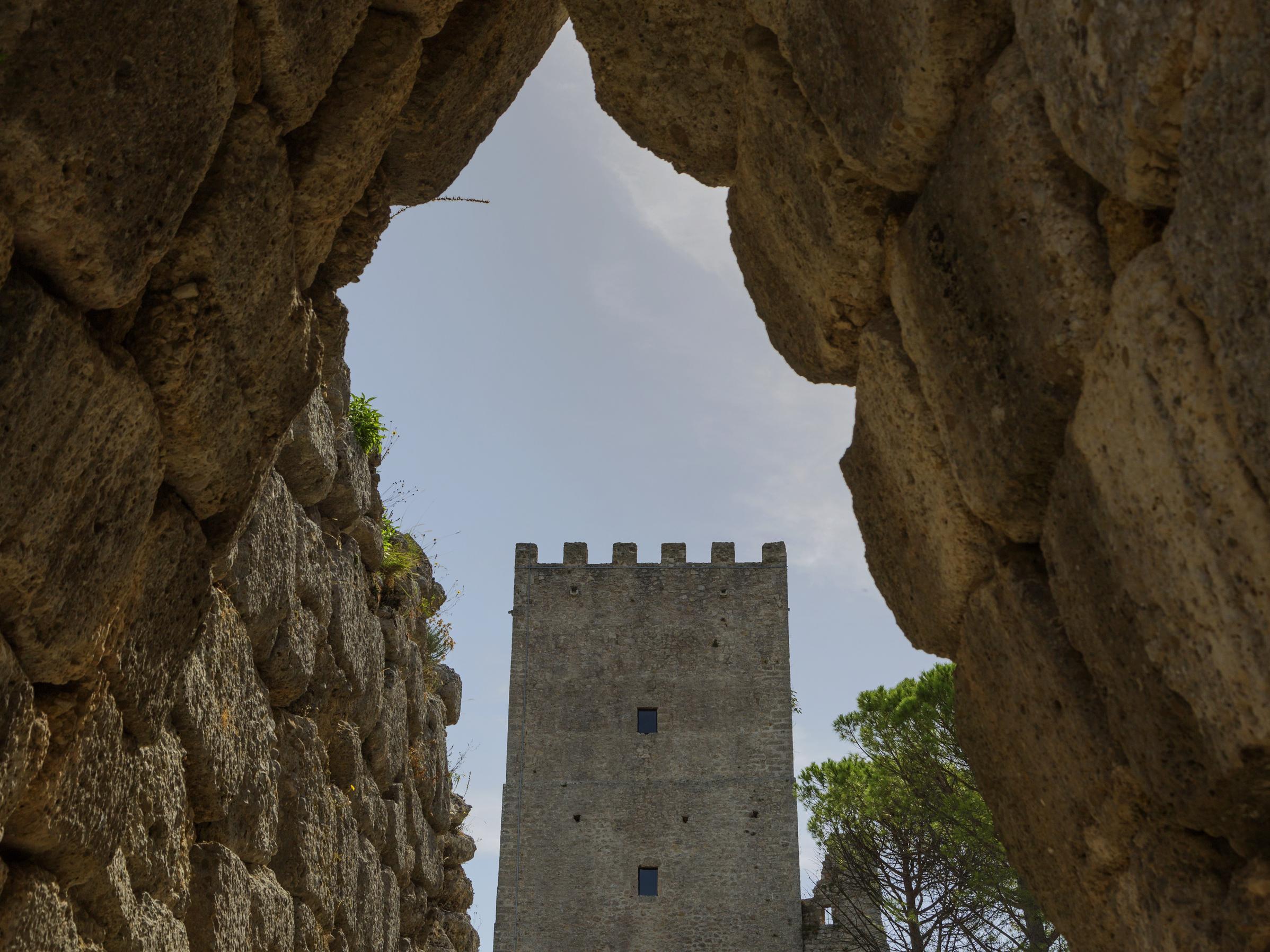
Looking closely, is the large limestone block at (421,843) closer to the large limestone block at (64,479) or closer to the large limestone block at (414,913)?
the large limestone block at (414,913)

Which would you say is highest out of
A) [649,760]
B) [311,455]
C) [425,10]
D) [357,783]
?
[649,760]

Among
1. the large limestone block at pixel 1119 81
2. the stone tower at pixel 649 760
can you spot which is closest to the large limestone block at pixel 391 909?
the large limestone block at pixel 1119 81

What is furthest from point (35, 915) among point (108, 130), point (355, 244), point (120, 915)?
point (355, 244)

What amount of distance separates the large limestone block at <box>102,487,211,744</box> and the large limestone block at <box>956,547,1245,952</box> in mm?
1821

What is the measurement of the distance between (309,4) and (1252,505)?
210 cm

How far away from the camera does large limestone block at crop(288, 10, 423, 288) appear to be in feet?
9.50

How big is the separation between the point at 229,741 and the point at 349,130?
1.73 meters

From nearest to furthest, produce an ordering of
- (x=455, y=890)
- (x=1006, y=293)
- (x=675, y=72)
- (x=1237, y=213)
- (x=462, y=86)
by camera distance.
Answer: (x=1237, y=213)
(x=1006, y=293)
(x=675, y=72)
(x=462, y=86)
(x=455, y=890)

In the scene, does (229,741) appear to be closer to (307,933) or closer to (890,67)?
(307,933)

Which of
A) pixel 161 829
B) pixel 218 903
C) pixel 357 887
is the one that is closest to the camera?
pixel 161 829

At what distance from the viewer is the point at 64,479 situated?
213 centimetres

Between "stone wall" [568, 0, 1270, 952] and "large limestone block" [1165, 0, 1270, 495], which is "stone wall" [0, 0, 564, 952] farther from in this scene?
"large limestone block" [1165, 0, 1270, 495]

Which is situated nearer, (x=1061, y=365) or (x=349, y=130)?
(x=1061, y=365)

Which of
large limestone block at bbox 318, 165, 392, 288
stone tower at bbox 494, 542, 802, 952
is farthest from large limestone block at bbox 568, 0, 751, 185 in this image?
stone tower at bbox 494, 542, 802, 952
